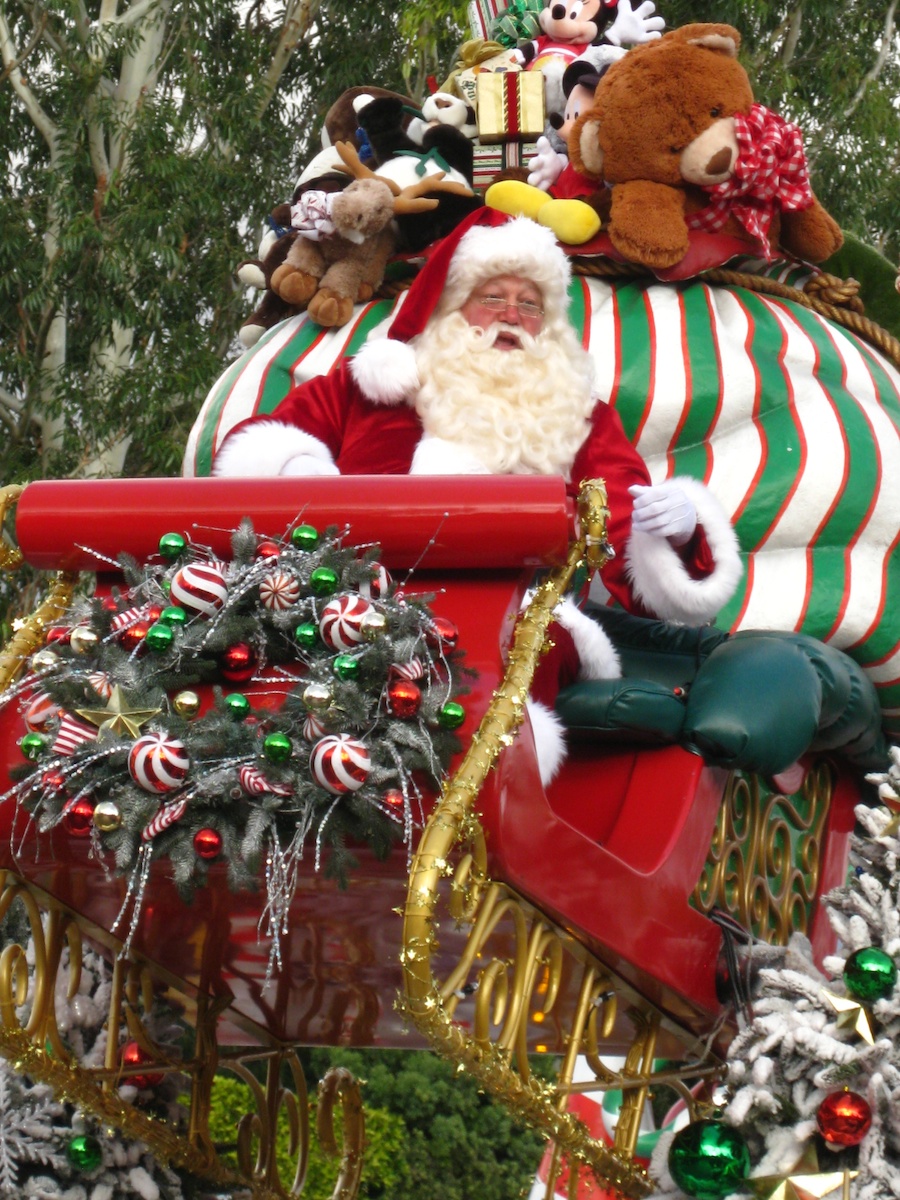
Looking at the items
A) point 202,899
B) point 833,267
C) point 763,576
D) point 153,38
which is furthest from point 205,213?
point 202,899

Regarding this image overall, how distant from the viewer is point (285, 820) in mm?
2605

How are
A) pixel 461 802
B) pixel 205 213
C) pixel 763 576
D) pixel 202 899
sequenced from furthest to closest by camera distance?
1. pixel 205 213
2. pixel 763 576
3. pixel 202 899
4. pixel 461 802

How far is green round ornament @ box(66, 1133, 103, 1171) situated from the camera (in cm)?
371

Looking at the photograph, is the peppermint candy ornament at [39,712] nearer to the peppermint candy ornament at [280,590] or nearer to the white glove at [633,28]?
the peppermint candy ornament at [280,590]

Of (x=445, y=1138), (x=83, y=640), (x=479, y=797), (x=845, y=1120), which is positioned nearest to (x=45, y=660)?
(x=83, y=640)

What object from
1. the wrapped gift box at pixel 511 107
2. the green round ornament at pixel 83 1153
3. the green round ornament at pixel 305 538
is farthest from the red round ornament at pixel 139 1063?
the wrapped gift box at pixel 511 107

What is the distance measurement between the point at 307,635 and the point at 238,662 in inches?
5.1

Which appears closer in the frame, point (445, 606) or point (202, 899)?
point (445, 606)

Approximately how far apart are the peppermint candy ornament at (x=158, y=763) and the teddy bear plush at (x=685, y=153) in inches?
94.8

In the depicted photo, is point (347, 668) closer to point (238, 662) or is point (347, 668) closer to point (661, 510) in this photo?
point (238, 662)

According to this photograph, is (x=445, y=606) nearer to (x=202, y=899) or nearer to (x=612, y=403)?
(x=202, y=899)

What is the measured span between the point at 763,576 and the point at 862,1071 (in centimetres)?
165

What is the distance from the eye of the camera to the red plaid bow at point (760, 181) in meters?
4.52

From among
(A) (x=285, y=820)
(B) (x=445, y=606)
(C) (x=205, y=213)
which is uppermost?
(B) (x=445, y=606)
